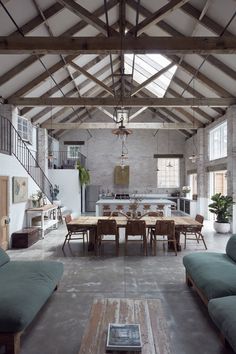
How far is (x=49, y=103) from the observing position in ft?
28.5

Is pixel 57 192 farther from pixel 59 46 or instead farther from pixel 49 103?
pixel 59 46

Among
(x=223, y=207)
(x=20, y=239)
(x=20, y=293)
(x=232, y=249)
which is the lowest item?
(x=20, y=239)

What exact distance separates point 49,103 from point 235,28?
5.48 metres

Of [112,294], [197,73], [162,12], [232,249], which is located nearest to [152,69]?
[197,73]

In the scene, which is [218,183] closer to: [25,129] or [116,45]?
[25,129]

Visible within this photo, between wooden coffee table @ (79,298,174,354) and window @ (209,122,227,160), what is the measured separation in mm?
8344

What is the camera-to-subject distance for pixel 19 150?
9250 mm

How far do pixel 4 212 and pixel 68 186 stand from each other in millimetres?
6210

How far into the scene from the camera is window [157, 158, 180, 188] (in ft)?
51.7

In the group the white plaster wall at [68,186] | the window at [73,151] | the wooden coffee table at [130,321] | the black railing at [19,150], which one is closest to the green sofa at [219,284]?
the wooden coffee table at [130,321]

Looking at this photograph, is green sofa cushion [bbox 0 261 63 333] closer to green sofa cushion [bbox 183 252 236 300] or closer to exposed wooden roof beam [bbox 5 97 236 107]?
green sofa cushion [bbox 183 252 236 300]

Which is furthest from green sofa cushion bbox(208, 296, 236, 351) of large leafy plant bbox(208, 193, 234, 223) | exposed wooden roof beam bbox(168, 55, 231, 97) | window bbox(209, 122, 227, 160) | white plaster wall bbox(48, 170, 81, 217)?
white plaster wall bbox(48, 170, 81, 217)

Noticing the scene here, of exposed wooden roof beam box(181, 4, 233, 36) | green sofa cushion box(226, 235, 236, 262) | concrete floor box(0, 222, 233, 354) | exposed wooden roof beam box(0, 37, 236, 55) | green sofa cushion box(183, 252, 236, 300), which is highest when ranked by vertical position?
exposed wooden roof beam box(181, 4, 233, 36)

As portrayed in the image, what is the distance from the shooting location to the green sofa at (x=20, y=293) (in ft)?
8.40
